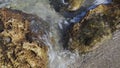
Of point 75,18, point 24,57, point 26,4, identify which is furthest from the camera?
point 26,4

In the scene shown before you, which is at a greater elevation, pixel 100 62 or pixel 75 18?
pixel 75 18

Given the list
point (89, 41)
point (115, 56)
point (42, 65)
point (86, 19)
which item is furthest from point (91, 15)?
point (42, 65)

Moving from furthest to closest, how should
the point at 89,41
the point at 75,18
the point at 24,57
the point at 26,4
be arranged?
the point at 26,4, the point at 75,18, the point at 89,41, the point at 24,57

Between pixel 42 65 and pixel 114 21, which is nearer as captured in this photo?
pixel 42 65

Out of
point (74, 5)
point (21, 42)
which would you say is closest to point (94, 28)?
point (74, 5)

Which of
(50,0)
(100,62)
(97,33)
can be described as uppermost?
(50,0)

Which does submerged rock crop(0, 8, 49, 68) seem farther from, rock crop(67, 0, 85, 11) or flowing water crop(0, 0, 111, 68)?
rock crop(67, 0, 85, 11)

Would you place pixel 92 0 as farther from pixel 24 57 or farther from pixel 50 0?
pixel 24 57

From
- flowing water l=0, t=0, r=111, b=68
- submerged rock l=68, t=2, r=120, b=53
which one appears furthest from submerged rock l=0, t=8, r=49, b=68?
submerged rock l=68, t=2, r=120, b=53

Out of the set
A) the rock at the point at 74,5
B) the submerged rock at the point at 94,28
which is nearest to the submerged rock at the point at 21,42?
the submerged rock at the point at 94,28
